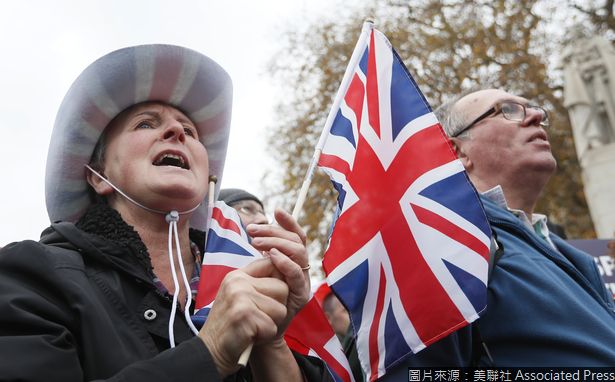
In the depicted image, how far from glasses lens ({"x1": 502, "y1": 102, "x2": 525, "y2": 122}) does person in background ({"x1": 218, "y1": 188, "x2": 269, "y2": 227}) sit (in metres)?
1.93

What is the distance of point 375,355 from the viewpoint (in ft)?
7.93

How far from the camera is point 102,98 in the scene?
103 inches

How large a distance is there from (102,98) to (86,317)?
107 cm

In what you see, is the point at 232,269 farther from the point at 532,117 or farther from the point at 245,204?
the point at 245,204

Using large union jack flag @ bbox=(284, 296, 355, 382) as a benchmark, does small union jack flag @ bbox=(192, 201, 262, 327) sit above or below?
above

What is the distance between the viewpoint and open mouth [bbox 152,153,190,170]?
98.1 inches

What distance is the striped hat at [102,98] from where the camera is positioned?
2609 millimetres

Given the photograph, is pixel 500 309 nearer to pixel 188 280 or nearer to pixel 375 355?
pixel 375 355

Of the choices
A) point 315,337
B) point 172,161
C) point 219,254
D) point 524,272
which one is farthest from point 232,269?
point 524,272

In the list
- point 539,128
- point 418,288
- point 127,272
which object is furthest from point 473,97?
point 127,272

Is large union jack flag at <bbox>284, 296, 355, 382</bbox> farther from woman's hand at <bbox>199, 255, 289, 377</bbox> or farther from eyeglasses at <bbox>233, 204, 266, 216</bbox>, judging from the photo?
eyeglasses at <bbox>233, 204, 266, 216</bbox>

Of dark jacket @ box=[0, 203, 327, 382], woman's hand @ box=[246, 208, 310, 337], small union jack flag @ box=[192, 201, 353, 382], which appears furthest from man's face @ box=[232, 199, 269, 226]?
woman's hand @ box=[246, 208, 310, 337]

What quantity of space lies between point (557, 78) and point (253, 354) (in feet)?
47.0

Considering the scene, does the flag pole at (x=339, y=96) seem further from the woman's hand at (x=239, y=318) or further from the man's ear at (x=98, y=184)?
the man's ear at (x=98, y=184)
